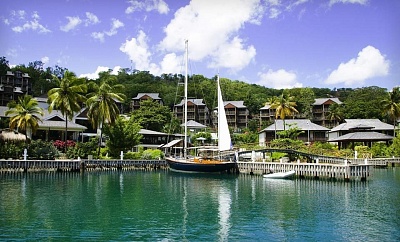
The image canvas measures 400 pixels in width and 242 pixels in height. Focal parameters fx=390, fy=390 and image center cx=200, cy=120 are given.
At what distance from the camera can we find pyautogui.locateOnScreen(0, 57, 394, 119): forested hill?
365 ft

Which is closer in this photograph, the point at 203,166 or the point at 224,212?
the point at 224,212

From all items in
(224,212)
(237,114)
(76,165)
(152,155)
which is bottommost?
(224,212)

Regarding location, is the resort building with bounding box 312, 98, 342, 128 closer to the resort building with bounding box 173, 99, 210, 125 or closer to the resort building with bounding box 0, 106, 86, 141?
the resort building with bounding box 173, 99, 210, 125

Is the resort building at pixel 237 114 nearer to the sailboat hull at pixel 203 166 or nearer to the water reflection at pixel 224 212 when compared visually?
the sailboat hull at pixel 203 166

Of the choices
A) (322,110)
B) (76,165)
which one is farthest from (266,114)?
(76,165)

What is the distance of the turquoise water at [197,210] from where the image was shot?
20938 millimetres

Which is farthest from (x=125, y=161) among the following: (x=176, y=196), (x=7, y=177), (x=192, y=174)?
(x=176, y=196)

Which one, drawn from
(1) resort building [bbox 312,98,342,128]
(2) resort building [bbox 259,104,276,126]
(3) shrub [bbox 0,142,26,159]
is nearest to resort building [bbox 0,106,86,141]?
(3) shrub [bbox 0,142,26,159]

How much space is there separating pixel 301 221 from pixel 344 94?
15351 cm

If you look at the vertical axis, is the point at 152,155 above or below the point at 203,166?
above

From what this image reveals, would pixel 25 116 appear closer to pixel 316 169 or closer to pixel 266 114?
pixel 316 169

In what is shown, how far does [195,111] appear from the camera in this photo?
4956 inches

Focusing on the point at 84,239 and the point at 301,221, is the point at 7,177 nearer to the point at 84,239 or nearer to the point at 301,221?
the point at 84,239

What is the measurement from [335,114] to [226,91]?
1783 inches
